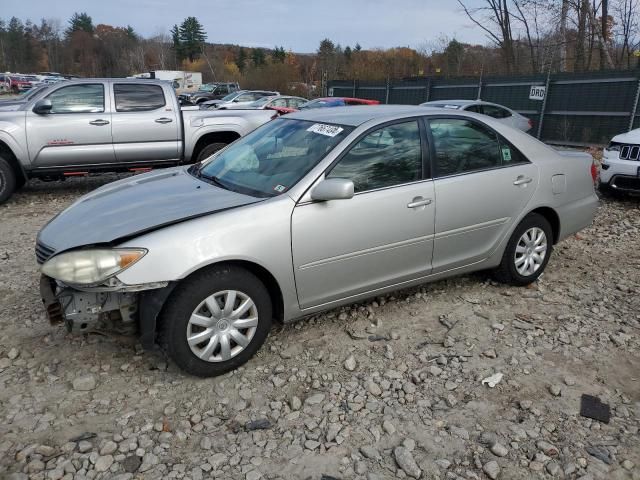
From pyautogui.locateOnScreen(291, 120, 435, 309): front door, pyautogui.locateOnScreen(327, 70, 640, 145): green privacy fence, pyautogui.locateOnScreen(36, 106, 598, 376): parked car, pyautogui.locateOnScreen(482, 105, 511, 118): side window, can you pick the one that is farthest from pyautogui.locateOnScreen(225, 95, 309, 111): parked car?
pyautogui.locateOnScreen(291, 120, 435, 309): front door

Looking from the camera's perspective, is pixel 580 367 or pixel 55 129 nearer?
pixel 580 367

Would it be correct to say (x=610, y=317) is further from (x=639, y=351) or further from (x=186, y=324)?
(x=186, y=324)

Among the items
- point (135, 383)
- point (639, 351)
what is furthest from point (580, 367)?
point (135, 383)

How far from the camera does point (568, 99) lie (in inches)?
594

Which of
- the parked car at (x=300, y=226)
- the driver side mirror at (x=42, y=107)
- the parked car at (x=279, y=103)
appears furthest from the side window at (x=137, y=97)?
the parked car at (x=279, y=103)

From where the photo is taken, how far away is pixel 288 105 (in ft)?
63.4

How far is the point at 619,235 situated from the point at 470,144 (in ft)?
10.7

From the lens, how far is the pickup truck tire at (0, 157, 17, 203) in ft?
23.0

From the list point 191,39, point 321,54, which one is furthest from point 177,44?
point 321,54

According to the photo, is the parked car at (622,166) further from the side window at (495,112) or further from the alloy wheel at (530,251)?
the side window at (495,112)

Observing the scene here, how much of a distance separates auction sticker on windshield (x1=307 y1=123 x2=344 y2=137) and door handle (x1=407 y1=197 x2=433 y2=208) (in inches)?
28.2

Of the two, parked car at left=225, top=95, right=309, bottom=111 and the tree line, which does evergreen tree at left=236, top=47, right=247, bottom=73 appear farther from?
parked car at left=225, top=95, right=309, bottom=111

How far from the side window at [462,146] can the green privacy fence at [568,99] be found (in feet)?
36.9

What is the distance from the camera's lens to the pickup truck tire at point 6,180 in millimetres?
6996
